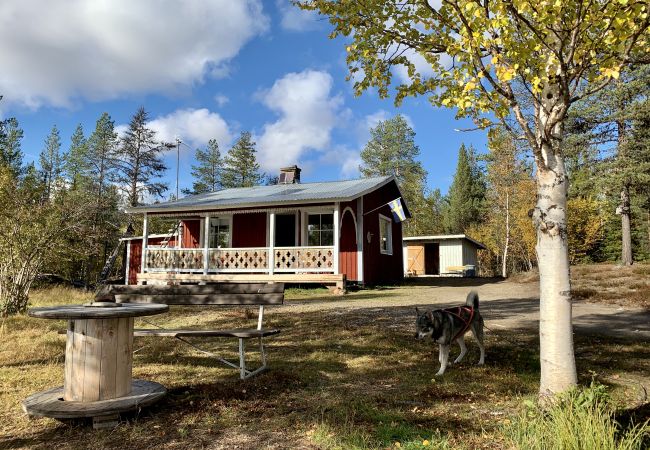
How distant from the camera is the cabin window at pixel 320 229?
18.4m

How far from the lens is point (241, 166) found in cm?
4731

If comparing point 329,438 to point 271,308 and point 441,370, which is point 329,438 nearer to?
point 441,370

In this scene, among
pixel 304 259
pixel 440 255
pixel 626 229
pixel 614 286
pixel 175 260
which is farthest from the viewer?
pixel 440 255

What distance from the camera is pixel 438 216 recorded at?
52906mm

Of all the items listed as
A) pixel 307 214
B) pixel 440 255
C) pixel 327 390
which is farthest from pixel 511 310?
pixel 440 255

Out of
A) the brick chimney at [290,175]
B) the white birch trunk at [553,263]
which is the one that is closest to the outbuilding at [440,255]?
the brick chimney at [290,175]

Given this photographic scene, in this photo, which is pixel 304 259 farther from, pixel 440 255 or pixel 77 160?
pixel 77 160

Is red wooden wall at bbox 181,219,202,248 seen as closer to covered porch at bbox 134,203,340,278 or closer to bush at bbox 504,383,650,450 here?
covered porch at bbox 134,203,340,278

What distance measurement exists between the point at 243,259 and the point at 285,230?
2532 mm

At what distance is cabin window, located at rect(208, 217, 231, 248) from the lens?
2070 centimetres

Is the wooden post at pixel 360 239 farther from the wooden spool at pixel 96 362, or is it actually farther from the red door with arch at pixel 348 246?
the wooden spool at pixel 96 362

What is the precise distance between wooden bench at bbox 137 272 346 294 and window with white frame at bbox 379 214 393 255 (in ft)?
14.7

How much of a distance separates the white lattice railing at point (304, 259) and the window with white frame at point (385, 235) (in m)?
4.32

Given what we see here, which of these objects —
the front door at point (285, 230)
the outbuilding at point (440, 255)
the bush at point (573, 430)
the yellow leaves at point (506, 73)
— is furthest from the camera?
the outbuilding at point (440, 255)
